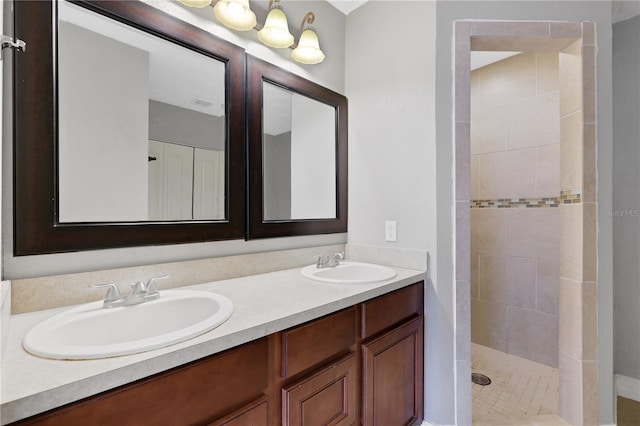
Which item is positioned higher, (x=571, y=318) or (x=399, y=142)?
(x=399, y=142)

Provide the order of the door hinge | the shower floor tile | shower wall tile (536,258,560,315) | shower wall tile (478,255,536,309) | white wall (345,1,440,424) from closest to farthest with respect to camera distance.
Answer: the door hinge
white wall (345,1,440,424)
the shower floor tile
shower wall tile (536,258,560,315)
shower wall tile (478,255,536,309)

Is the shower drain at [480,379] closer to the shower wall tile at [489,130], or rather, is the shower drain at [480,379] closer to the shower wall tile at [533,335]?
the shower wall tile at [533,335]

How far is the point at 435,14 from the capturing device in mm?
1575

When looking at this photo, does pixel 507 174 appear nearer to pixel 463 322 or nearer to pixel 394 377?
pixel 463 322

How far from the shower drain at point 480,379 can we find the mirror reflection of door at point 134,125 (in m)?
2.04

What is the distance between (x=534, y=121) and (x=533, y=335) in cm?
163

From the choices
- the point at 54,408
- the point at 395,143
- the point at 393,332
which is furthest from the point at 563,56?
the point at 54,408

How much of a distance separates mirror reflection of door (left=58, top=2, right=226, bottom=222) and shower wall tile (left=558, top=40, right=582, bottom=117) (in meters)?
1.78

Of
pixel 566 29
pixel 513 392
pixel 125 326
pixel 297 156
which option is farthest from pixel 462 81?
pixel 513 392

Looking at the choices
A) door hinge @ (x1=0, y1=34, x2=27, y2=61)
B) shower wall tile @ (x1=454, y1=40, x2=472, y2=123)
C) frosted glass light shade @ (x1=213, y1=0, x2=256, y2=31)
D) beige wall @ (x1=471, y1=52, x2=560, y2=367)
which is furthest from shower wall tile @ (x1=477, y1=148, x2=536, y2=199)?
door hinge @ (x1=0, y1=34, x2=27, y2=61)

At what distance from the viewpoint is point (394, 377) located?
1396 mm

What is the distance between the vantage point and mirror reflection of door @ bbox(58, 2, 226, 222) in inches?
40.4

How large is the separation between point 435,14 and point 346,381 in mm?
1786

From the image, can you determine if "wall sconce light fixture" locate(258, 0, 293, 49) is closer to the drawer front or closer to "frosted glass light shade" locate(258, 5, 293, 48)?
"frosted glass light shade" locate(258, 5, 293, 48)
